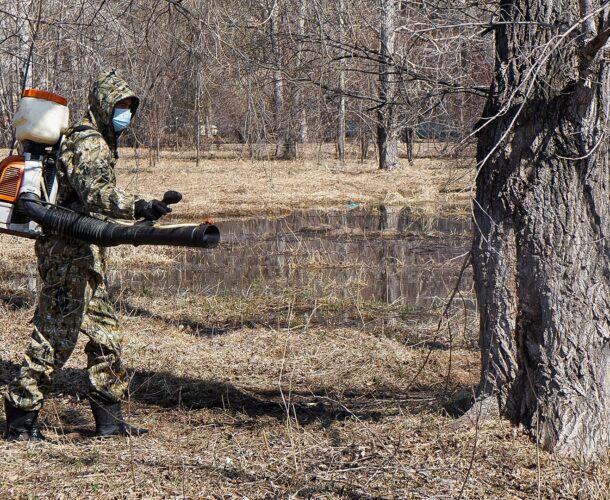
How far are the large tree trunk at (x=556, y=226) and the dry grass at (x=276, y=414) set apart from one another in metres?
0.26

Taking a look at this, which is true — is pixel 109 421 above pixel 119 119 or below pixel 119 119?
below

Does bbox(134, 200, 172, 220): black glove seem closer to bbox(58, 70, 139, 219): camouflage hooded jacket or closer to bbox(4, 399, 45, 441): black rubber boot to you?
bbox(58, 70, 139, 219): camouflage hooded jacket

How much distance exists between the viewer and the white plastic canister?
15.3ft

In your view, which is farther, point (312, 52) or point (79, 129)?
point (312, 52)

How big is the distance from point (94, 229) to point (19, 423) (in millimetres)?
1186

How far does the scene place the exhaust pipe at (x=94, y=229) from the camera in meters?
4.31

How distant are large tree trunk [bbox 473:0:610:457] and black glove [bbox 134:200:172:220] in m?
1.68

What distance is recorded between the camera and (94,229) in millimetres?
4520

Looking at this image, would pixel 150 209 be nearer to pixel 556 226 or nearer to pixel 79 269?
pixel 79 269

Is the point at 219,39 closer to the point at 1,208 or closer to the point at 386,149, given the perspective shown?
the point at 1,208


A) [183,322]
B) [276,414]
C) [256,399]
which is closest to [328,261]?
[183,322]

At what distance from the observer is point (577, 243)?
15.0 ft

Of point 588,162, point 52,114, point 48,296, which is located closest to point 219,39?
point 52,114

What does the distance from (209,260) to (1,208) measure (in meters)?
8.21
